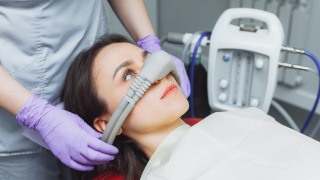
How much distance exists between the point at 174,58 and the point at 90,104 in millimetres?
348

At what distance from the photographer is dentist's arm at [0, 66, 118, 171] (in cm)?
113

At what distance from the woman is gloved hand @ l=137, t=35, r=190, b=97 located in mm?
114

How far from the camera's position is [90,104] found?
4.23 ft

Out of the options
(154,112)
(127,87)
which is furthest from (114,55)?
(154,112)

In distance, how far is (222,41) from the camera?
1.51 meters

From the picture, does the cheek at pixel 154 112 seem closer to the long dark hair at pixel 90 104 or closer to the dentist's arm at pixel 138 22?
the long dark hair at pixel 90 104

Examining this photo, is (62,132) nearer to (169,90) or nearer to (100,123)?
(100,123)

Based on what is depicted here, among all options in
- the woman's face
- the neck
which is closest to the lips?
the woman's face

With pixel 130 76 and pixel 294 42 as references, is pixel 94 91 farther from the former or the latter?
pixel 294 42

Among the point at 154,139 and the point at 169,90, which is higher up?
the point at 169,90

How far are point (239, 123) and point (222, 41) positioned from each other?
1.26 feet

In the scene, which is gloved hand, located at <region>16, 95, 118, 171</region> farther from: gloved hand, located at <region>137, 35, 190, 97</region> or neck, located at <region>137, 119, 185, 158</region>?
gloved hand, located at <region>137, 35, 190, 97</region>

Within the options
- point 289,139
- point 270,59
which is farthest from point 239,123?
point 270,59

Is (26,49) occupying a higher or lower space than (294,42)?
higher
